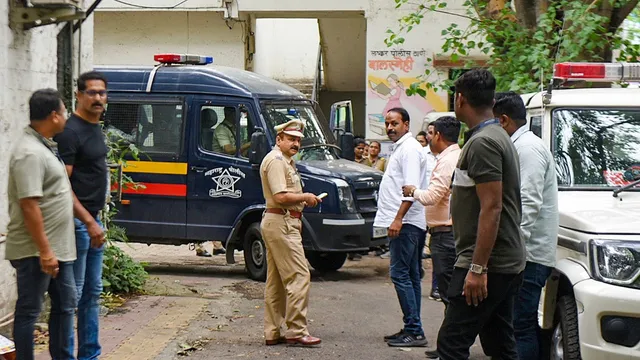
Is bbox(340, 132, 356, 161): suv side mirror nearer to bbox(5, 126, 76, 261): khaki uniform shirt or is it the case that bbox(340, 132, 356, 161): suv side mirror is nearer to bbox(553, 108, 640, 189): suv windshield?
bbox(553, 108, 640, 189): suv windshield

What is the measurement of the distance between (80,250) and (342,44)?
18454 mm

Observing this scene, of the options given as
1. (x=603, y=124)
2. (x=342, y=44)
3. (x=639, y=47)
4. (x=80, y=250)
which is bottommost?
(x=80, y=250)

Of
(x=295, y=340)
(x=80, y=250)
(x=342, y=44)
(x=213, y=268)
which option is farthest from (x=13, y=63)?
(x=342, y=44)

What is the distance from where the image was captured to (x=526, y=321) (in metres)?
6.54

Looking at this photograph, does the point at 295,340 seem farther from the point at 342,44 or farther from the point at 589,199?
the point at 342,44

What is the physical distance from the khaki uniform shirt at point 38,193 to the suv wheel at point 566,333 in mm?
3196

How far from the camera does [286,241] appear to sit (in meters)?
8.02

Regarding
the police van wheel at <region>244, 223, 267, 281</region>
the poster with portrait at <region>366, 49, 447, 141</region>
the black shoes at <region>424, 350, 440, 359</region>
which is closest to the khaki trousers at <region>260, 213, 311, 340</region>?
the black shoes at <region>424, 350, 440, 359</region>

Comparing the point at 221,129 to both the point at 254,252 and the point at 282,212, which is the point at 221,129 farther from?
the point at 282,212

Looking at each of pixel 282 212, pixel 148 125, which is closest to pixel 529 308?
pixel 282 212

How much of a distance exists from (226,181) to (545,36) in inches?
172

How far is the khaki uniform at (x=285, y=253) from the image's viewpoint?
314 inches

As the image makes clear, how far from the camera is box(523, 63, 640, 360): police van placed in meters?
5.80

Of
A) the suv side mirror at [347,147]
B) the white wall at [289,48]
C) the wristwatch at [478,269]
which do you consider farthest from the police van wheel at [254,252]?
the white wall at [289,48]
